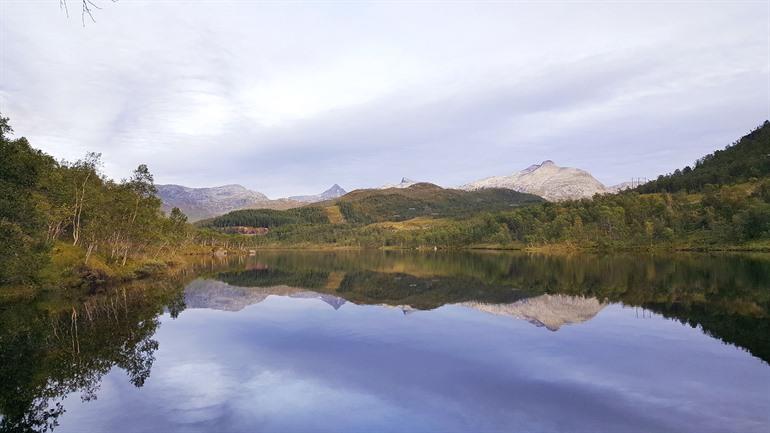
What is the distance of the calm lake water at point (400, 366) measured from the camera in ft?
49.0

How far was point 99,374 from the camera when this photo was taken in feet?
68.2

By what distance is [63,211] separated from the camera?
55.2 meters

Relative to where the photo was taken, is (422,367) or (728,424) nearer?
(728,424)

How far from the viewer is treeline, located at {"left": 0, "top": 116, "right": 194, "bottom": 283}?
3806 centimetres

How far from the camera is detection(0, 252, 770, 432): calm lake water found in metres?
14.9

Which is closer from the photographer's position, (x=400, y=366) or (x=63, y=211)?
(x=400, y=366)

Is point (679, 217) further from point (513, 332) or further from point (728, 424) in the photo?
point (728, 424)

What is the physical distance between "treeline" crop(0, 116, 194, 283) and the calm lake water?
19.5 feet

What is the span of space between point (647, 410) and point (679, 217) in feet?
585

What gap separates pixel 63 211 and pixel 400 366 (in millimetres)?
51580

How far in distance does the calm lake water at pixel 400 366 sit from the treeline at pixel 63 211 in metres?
5.95

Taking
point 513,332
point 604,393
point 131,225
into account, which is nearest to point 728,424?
point 604,393

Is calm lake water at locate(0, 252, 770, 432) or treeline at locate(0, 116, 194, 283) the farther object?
treeline at locate(0, 116, 194, 283)

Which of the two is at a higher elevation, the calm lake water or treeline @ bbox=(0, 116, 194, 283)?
treeline @ bbox=(0, 116, 194, 283)
